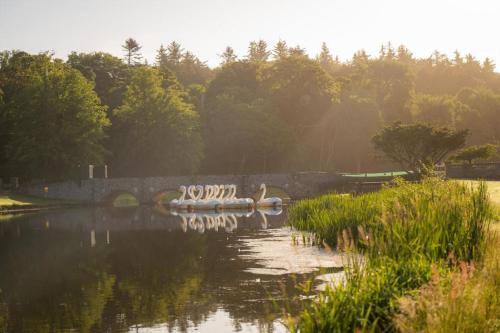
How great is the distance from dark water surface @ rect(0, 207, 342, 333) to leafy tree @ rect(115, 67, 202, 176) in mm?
41969

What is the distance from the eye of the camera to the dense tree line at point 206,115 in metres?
85.3

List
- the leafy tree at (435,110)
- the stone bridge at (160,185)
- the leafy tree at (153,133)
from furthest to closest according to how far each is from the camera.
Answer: the leafy tree at (435,110) < the leafy tree at (153,133) < the stone bridge at (160,185)

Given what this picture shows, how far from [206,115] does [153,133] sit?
16392 mm

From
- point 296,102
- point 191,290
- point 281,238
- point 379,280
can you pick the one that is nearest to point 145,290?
point 191,290

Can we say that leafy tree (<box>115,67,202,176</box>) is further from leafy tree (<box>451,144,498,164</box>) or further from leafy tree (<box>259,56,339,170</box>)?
leafy tree (<box>451,144,498,164</box>)

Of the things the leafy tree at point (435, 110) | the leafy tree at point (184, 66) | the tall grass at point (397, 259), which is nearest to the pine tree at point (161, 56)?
the leafy tree at point (184, 66)

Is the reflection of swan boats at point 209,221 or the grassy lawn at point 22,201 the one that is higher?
the grassy lawn at point 22,201

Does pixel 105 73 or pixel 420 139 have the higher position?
pixel 105 73

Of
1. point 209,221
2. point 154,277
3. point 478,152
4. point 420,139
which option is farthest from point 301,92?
point 154,277

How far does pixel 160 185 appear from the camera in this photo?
86.5m

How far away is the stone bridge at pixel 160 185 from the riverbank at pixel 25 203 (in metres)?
1.80

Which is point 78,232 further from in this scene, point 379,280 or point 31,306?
point 379,280

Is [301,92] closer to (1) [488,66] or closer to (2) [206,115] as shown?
(2) [206,115]

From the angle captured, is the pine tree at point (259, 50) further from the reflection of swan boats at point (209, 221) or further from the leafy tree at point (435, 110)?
the reflection of swan boats at point (209, 221)
